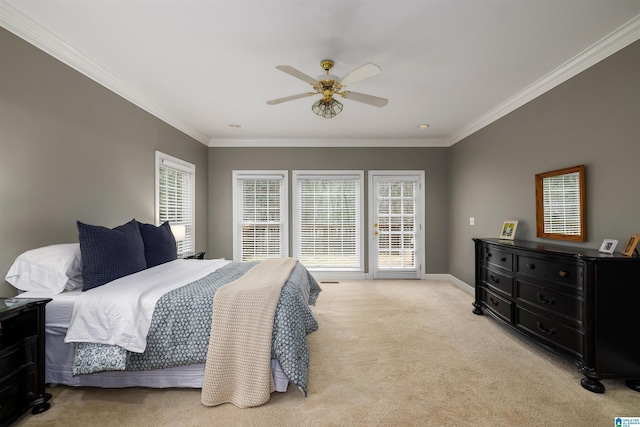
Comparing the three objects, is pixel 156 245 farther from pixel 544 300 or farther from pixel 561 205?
pixel 561 205

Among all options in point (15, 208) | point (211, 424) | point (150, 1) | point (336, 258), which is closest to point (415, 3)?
point (150, 1)

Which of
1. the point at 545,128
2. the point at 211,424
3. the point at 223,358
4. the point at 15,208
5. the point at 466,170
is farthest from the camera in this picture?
the point at 466,170

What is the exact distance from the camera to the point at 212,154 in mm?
5578

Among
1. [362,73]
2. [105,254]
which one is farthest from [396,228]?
[105,254]

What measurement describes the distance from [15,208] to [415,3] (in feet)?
10.4

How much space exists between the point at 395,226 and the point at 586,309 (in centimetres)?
356

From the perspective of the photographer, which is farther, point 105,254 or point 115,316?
point 105,254

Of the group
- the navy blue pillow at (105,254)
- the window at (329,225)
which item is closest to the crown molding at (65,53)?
the navy blue pillow at (105,254)

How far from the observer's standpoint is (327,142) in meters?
5.57

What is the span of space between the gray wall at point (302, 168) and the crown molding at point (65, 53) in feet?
5.80

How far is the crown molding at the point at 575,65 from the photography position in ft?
7.38

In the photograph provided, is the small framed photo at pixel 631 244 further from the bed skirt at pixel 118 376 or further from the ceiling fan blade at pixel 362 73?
the bed skirt at pixel 118 376

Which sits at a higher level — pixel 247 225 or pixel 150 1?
pixel 150 1

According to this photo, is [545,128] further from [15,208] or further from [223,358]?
[15,208]
